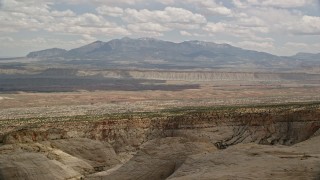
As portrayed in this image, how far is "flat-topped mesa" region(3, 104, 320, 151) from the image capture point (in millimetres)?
64250

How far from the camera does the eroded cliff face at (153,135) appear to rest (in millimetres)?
50688

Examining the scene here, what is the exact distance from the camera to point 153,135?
71.4 meters

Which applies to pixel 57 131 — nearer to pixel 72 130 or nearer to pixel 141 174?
pixel 72 130

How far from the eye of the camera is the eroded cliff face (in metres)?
50.7

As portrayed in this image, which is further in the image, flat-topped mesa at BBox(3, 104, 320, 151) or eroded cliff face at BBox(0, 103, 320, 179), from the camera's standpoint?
flat-topped mesa at BBox(3, 104, 320, 151)

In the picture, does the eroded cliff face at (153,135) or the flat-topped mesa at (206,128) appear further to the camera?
the flat-topped mesa at (206,128)

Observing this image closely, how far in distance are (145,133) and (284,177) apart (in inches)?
1661

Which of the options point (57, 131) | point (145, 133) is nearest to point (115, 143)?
point (145, 133)

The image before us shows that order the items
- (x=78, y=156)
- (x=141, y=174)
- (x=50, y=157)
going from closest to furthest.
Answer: (x=141, y=174), (x=50, y=157), (x=78, y=156)

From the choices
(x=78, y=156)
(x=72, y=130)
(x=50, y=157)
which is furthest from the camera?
(x=72, y=130)

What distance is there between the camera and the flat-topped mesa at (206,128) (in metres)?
64.2

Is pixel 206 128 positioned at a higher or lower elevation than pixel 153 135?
higher

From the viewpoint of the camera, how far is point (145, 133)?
Result: 72.1 metres

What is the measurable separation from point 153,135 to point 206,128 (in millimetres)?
7852
